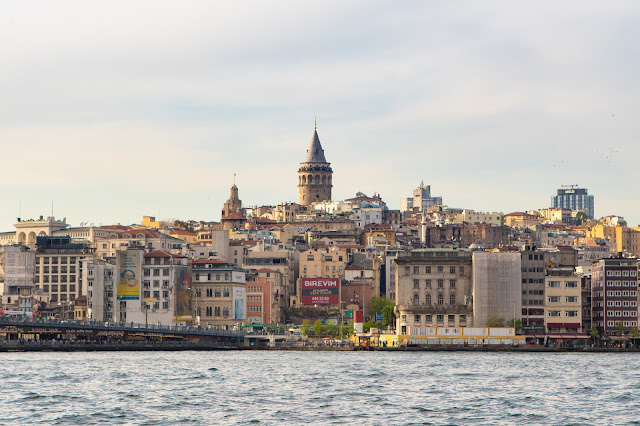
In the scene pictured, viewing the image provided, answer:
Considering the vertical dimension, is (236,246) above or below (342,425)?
above

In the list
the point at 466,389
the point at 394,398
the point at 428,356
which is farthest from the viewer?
the point at 428,356

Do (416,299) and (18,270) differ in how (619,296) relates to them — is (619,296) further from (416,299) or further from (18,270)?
(18,270)

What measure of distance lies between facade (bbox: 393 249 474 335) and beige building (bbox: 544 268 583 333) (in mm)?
8206

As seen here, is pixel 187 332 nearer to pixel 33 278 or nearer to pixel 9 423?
pixel 33 278

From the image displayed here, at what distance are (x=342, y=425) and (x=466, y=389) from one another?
20697mm

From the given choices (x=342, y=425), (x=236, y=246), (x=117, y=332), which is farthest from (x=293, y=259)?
(x=342, y=425)

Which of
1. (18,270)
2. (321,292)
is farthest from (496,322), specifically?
(18,270)

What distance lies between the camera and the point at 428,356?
400ft

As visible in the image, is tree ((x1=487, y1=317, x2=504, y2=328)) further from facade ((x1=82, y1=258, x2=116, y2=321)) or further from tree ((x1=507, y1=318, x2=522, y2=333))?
facade ((x1=82, y1=258, x2=116, y2=321))

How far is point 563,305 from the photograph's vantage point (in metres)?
140

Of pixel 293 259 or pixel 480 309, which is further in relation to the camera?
pixel 293 259

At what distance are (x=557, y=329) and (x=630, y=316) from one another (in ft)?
24.8

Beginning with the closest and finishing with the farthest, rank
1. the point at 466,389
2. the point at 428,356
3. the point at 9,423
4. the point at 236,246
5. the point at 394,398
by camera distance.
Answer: the point at 9,423, the point at 394,398, the point at 466,389, the point at 428,356, the point at 236,246

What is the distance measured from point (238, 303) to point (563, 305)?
39.8 metres
